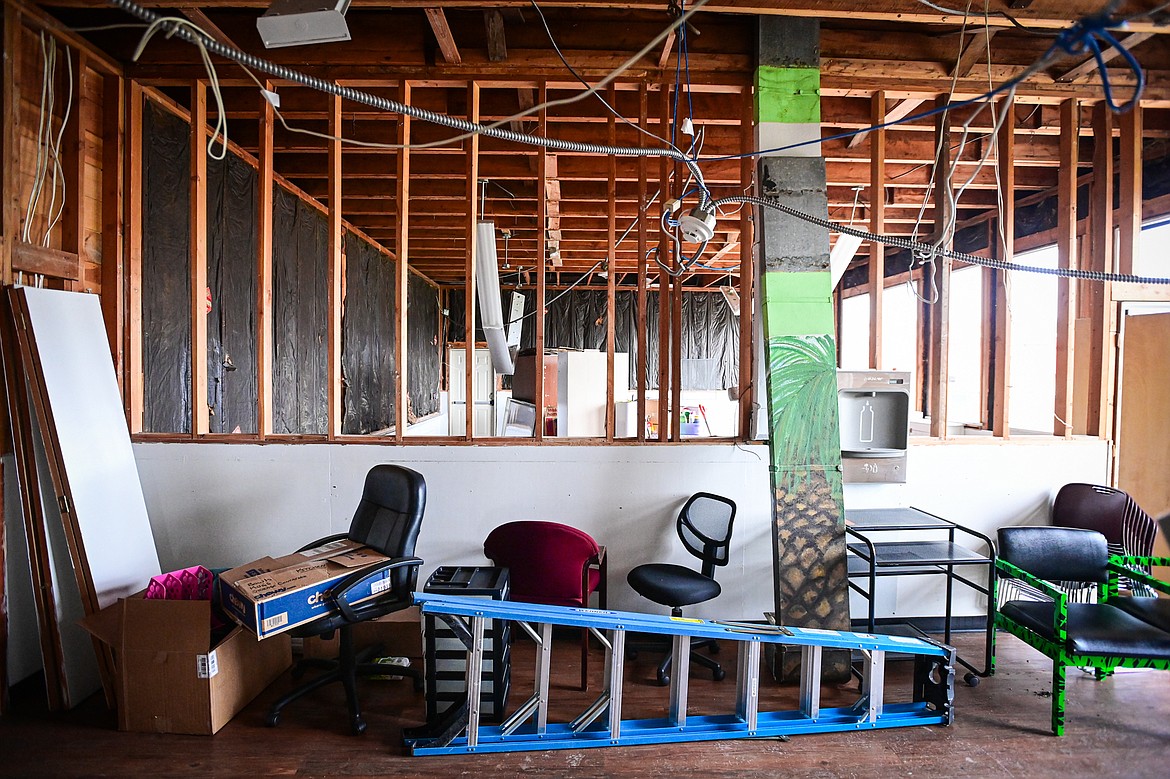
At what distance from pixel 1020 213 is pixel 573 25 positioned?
463 centimetres

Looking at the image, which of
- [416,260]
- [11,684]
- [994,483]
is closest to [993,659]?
[994,483]

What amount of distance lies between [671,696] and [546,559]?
2.41 feet

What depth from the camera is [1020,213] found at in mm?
5496

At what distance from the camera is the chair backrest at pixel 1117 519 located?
3.29 meters

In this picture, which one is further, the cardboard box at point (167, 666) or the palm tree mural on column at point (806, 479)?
the palm tree mural on column at point (806, 479)

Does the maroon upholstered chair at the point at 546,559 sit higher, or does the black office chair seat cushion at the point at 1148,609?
the maroon upholstered chair at the point at 546,559

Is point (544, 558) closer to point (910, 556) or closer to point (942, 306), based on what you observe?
point (910, 556)

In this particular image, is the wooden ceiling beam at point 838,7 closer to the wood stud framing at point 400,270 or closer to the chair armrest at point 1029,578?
the wood stud framing at point 400,270

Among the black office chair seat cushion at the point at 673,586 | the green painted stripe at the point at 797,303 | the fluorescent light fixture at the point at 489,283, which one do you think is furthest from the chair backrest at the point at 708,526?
the fluorescent light fixture at the point at 489,283

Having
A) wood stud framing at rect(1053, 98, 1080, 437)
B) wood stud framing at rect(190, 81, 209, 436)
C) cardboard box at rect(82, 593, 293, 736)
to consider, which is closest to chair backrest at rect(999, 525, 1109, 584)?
wood stud framing at rect(1053, 98, 1080, 437)

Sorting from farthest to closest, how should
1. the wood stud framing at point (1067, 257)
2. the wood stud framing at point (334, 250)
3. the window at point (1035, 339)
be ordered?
the window at point (1035, 339), the wood stud framing at point (1067, 257), the wood stud framing at point (334, 250)

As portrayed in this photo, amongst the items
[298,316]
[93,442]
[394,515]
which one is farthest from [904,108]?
[93,442]

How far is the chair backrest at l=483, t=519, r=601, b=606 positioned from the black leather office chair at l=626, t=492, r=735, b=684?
1.27ft

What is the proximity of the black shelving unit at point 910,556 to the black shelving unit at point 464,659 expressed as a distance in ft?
5.46
